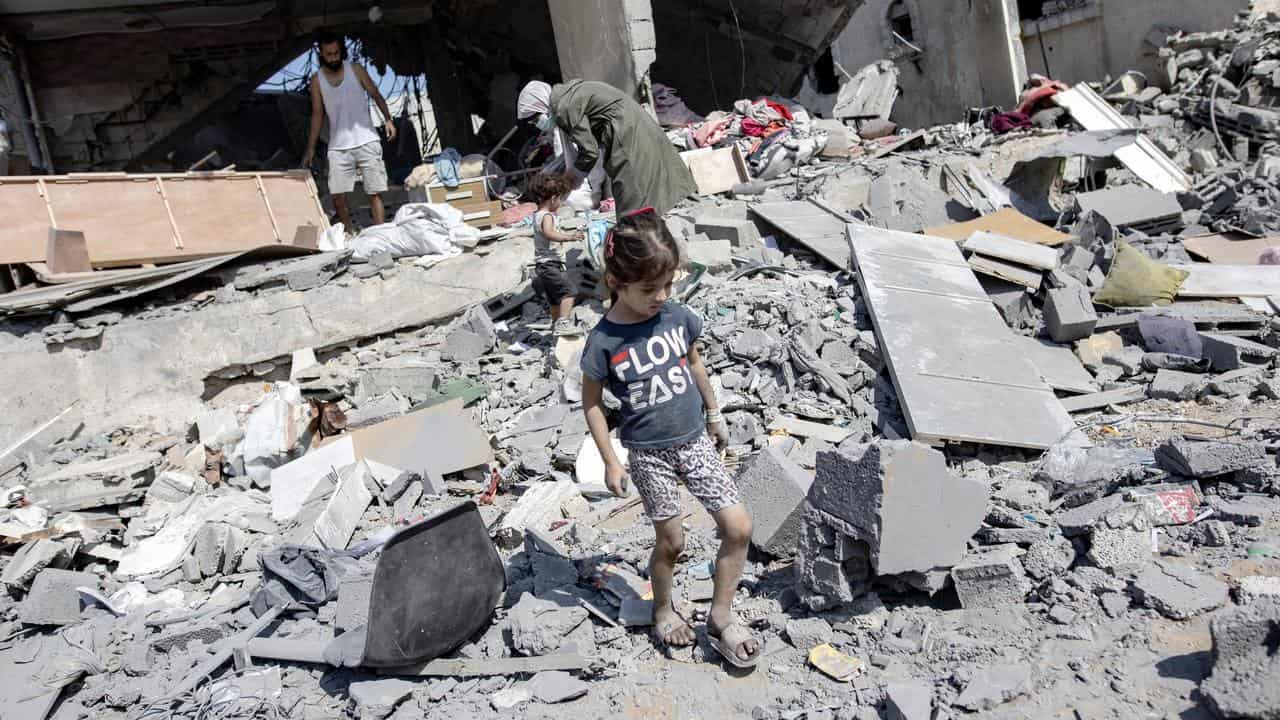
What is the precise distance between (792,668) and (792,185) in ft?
20.7

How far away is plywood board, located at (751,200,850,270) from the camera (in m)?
6.54

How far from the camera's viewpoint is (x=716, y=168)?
869cm

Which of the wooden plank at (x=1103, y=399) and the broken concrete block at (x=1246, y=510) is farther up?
the broken concrete block at (x=1246, y=510)

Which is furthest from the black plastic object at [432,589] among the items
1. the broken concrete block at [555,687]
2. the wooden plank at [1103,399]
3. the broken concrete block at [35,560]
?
the wooden plank at [1103,399]

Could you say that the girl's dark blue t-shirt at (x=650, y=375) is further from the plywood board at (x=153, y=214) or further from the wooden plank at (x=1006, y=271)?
the plywood board at (x=153, y=214)

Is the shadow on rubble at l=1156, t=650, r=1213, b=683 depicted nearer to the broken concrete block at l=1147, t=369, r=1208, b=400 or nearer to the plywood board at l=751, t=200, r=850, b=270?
the broken concrete block at l=1147, t=369, r=1208, b=400

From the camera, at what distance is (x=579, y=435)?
5.30 m

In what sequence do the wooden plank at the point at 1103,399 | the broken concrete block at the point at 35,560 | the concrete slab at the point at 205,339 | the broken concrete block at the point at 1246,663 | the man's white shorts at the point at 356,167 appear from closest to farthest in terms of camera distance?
the broken concrete block at the point at 1246,663 < the broken concrete block at the point at 35,560 < the wooden plank at the point at 1103,399 < the concrete slab at the point at 205,339 < the man's white shorts at the point at 356,167

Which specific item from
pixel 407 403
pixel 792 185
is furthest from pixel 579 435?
pixel 792 185

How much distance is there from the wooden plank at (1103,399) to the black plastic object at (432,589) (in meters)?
3.51

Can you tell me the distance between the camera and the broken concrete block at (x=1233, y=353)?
5.00 meters

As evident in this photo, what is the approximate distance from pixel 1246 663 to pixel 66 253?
27.1ft

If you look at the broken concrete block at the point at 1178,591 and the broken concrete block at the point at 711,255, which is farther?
the broken concrete block at the point at 711,255

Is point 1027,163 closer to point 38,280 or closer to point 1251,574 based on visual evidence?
point 1251,574
